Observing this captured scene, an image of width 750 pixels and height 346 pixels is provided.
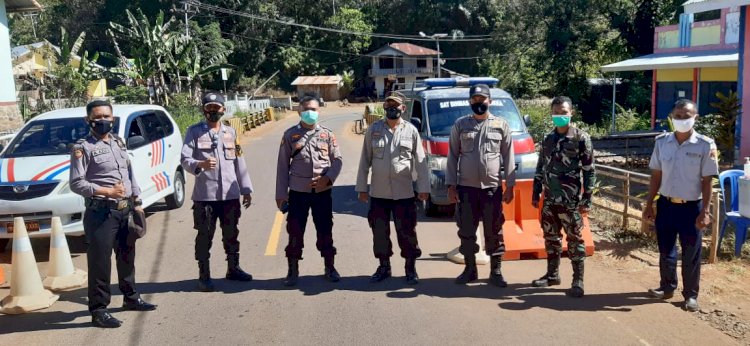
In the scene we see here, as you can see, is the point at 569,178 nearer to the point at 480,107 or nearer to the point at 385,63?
the point at 480,107

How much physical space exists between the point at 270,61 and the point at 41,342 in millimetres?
60072

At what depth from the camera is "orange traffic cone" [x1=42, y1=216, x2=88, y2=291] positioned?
22.1 feet

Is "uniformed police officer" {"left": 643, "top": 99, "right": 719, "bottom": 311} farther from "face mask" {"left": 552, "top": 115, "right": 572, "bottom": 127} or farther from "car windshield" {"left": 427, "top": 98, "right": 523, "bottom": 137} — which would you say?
"car windshield" {"left": 427, "top": 98, "right": 523, "bottom": 137}

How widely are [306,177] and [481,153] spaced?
1.74 meters

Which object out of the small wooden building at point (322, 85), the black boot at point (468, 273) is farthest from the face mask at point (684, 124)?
the small wooden building at point (322, 85)

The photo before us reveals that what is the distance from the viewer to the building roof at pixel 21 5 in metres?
24.4

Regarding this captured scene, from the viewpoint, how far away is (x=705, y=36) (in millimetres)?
21438

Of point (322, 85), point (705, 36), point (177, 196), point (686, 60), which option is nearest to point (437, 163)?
point (177, 196)

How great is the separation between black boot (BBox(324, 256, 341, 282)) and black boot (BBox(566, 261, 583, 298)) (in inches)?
90.7

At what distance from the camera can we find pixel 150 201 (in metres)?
9.71

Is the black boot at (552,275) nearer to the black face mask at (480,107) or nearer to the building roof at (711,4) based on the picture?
the black face mask at (480,107)

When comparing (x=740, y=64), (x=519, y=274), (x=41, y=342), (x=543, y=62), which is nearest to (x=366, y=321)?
(x=519, y=274)

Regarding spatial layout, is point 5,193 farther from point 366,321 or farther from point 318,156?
point 366,321

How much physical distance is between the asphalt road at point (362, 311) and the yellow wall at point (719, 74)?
15.2m
